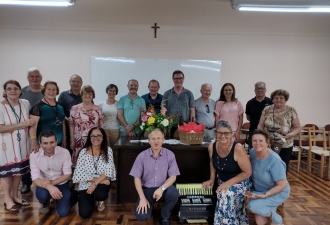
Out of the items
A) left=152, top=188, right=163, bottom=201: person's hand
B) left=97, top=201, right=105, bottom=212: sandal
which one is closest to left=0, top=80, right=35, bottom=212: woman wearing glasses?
left=97, top=201, right=105, bottom=212: sandal

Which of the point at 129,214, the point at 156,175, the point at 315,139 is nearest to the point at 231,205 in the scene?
the point at 156,175

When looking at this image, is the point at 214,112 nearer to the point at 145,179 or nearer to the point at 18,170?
the point at 145,179

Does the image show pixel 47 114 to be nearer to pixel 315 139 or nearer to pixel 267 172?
pixel 267 172

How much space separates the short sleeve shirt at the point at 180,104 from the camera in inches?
147

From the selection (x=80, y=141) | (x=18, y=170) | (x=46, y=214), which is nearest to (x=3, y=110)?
(x=18, y=170)

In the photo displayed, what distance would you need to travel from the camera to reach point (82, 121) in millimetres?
3225

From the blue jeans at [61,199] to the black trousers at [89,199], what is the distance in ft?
0.49

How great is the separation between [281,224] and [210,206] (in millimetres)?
677

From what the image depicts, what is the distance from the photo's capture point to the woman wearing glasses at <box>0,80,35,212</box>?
9.00 ft

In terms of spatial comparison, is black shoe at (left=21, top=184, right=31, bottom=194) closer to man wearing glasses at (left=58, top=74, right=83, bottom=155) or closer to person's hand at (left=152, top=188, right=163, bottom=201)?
man wearing glasses at (left=58, top=74, right=83, bottom=155)

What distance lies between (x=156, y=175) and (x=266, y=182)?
1.04 m

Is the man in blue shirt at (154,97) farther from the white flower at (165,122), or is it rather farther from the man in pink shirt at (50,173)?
the man in pink shirt at (50,173)

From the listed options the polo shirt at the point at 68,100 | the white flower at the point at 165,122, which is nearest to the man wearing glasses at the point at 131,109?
the polo shirt at the point at 68,100

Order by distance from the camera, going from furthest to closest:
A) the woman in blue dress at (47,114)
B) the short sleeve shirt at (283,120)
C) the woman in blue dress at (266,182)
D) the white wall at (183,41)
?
the white wall at (183,41) → the short sleeve shirt at (283,120) → the woman in blue dress at (47,114) → the woman in blue dress at (266,182)
